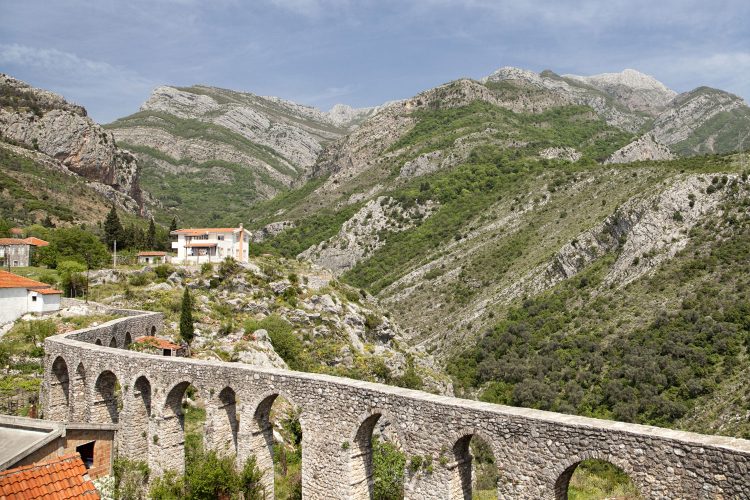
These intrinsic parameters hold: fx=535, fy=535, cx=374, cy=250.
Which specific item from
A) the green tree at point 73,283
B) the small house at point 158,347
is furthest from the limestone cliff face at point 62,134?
the small house at point 158,347

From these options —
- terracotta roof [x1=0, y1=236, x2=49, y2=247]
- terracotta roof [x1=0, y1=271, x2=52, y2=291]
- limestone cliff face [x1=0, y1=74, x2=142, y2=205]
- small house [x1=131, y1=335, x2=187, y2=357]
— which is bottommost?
small house [x1=131, y1=335, x2=187, y2=357]

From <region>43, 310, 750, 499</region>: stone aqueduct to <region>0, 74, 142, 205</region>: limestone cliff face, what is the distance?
100m

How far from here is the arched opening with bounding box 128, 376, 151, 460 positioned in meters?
20.1

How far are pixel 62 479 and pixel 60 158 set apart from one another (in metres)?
116

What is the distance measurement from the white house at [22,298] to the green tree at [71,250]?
15469 millimetres

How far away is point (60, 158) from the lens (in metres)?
107

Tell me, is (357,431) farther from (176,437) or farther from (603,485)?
(603,485)

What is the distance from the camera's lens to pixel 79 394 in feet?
72.6

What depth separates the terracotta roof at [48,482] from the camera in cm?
902

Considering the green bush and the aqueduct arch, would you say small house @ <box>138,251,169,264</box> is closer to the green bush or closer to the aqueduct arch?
the green bush

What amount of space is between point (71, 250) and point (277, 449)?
4078cm

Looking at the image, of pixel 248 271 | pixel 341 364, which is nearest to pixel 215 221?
pixel 248 271

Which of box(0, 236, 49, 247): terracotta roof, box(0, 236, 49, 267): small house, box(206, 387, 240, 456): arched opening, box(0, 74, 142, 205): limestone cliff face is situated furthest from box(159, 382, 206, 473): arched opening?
box(0, 74, 142, 205): limestone cliff face

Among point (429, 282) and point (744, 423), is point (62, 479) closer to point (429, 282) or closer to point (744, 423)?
point (744, 423)
